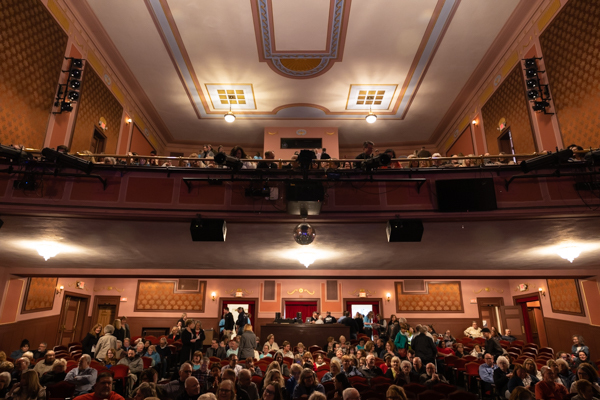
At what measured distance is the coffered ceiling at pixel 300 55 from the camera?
23.2ft

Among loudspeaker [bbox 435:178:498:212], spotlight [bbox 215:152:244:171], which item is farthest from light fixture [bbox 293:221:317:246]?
loudspeaker [bbox 435:178:498:212]

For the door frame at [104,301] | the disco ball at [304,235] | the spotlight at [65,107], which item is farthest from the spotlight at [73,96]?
the door frame at [104,301]

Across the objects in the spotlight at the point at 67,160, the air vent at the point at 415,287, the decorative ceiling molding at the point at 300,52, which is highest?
the decorative ceiling molding at the point at 300,52

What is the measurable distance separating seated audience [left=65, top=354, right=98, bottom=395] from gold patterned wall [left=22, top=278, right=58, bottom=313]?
6.93 meters

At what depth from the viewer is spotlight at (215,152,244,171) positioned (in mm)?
4723

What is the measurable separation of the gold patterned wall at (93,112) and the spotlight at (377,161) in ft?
18.8

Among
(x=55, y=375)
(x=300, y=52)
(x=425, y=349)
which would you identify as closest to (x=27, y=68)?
(x=55, y=375)

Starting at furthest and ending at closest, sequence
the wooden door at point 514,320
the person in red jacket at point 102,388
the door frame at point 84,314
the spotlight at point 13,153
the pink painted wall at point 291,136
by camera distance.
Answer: the wooden door at point 514,320 < the door frame at point 84,314 < the pink painted wall at point 291,136 < the spotlight at point 13,153 < the person in red jacket at point 102,388

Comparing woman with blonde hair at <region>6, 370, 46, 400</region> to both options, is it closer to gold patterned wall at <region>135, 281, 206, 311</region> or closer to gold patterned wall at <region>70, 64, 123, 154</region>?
gold patterned wall at <region>70, 64, 123, 154</region>

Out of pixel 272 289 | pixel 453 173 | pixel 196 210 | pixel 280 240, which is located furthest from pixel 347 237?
pixel 272 289

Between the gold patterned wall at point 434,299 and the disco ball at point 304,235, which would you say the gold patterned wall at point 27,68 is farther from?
the gold patterned wall at point 434,299

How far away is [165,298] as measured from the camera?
45.1 feet

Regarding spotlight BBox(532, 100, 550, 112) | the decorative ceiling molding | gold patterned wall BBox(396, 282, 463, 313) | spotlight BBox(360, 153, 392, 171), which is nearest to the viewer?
spotlight BBox(360, 153, 392, 171)

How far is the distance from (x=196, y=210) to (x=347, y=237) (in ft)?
8.50
